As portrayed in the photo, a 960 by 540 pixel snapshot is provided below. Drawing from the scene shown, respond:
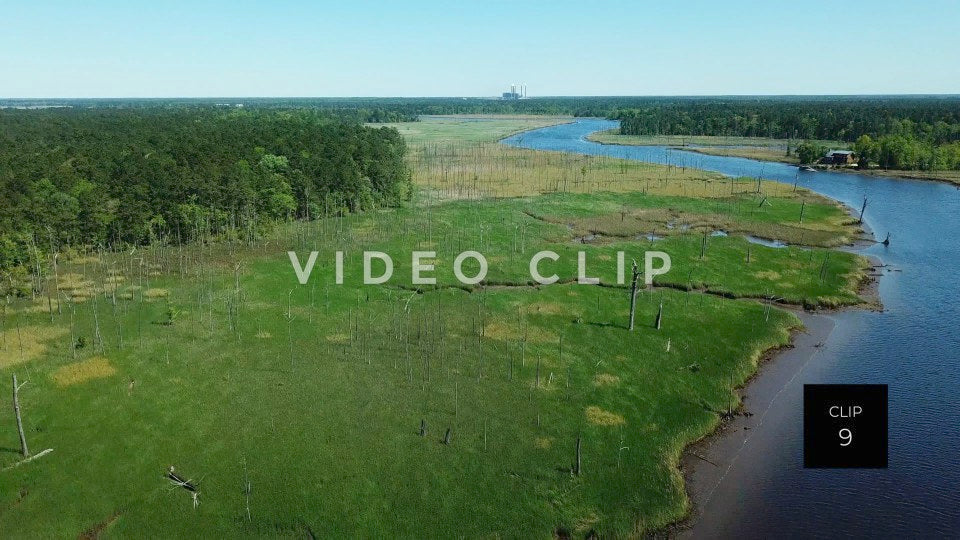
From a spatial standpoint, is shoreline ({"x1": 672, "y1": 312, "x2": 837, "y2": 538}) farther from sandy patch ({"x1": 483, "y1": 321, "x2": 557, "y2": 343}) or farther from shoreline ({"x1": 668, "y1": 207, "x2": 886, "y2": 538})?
sandy patch ({"x1": 483, "y1": 321, "x2": 557, "y2": 343})

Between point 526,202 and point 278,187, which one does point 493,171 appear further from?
point 278,187

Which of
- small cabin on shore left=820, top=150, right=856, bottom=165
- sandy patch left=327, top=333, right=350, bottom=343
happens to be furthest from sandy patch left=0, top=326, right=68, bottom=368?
small cabin on shore left=820, top=150, right=856, bottom=165

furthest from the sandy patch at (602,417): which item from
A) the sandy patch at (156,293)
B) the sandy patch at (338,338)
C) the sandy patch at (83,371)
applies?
the sandy patch at (156,293)

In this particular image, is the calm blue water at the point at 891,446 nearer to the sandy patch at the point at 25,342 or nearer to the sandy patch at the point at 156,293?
the sandy patch at the point at 25,342

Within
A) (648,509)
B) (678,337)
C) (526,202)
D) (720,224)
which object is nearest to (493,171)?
(526,202)

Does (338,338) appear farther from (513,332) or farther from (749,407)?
(749,407)
